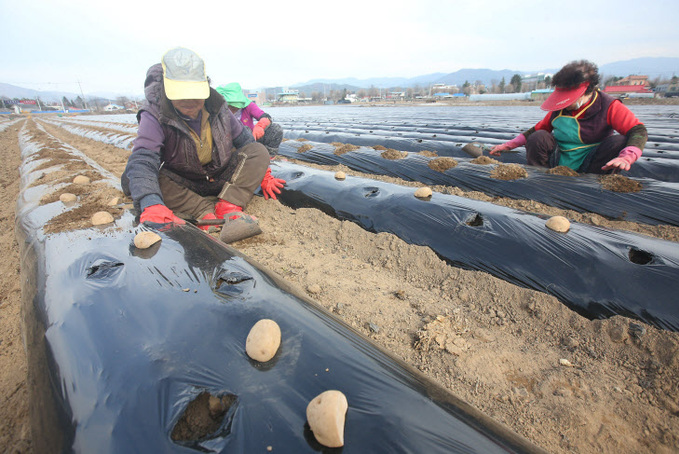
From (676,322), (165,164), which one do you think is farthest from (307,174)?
(676,322)

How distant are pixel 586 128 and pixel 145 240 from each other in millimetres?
4571

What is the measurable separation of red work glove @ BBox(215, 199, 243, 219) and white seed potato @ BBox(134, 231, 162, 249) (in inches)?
59.0

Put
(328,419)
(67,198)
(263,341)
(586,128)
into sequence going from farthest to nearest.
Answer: (586,128), (67,198), (263,341), (328,419)

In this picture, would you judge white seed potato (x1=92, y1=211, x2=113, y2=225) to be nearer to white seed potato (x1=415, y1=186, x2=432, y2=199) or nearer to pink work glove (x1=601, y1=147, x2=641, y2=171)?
white seed potato (x1=415, y1=186, x2=432, y2=199)

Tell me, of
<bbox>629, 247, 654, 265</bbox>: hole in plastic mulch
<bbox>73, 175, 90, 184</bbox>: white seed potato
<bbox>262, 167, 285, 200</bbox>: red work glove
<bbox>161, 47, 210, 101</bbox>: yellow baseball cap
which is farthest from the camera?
<bbox>262, 167, 285, 200</bbox>: red work glove

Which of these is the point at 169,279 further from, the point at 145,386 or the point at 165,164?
the point at 165,164

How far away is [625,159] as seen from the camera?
9.75 feet

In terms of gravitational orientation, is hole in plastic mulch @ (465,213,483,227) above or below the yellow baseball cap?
below

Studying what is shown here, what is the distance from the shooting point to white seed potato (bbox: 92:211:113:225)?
2.11m

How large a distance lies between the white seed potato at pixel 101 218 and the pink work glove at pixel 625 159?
441 cm

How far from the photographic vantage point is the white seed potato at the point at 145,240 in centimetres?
177

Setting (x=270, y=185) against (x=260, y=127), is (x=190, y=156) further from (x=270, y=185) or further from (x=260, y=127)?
(x=260, y=127)

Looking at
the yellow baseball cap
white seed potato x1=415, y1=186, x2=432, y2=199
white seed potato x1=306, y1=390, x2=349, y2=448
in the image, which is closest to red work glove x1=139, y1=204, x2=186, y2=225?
the yellow baseball cap

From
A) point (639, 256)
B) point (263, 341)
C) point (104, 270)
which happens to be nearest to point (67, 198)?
point (104, 270)
